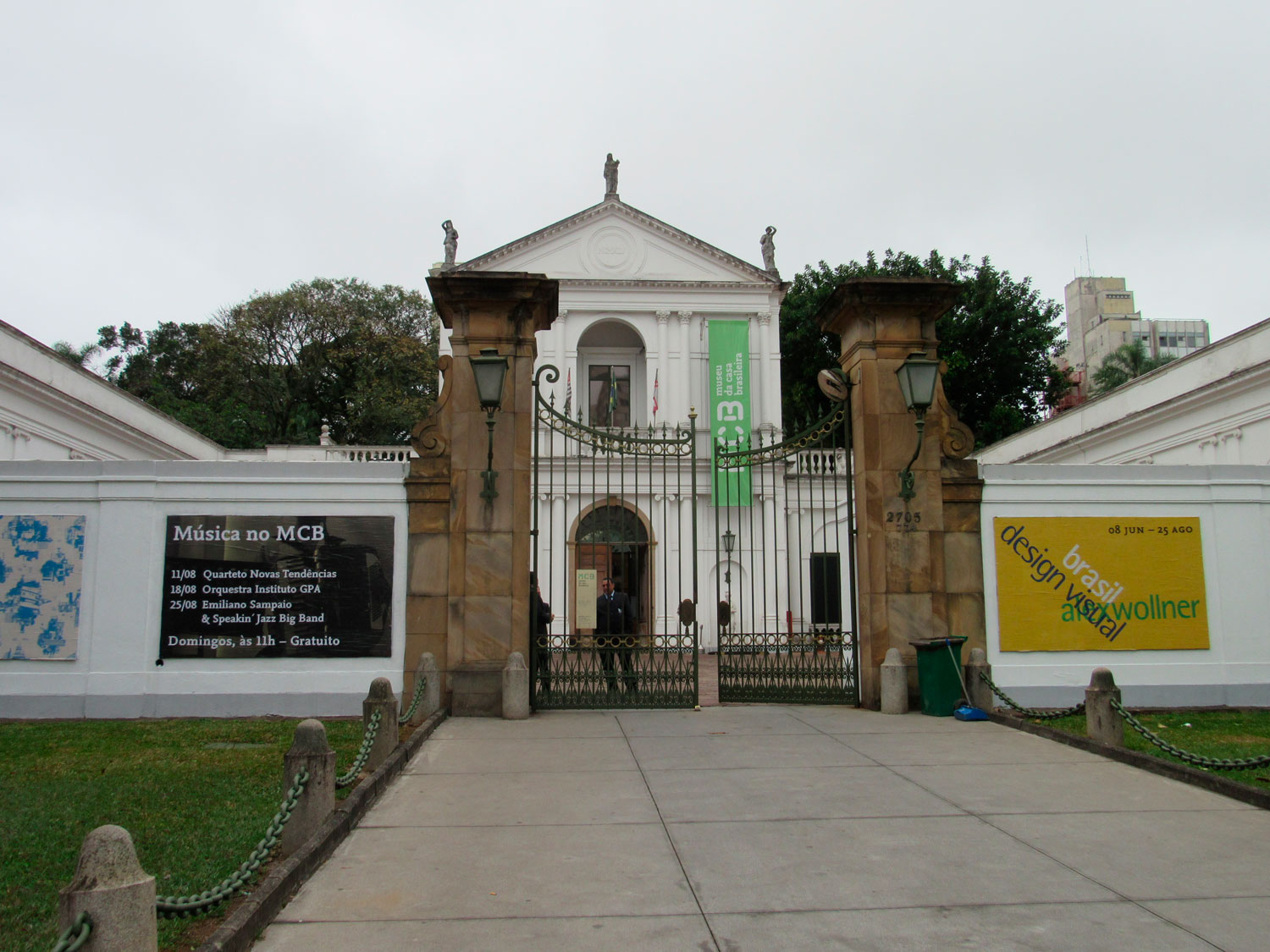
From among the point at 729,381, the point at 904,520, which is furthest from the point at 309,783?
the point at 729,381

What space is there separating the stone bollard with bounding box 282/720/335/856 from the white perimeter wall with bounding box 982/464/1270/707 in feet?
27.7

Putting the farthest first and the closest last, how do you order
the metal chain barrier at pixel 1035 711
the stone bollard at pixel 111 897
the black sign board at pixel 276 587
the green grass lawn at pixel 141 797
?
1. the black sign board at pixel 276 587
2. the metal chain barrier at pixel 1035 711
3. the green grass lawn at pixel 141 797
4. the stone bollard at pixel 111 897

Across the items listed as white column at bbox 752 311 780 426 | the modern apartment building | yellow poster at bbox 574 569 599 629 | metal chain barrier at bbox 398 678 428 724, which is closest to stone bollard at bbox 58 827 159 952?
metal chain barrier at bbox 398 678 428 724

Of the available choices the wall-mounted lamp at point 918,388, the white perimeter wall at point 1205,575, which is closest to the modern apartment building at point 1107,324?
the white perimeter wall at point 1205,575

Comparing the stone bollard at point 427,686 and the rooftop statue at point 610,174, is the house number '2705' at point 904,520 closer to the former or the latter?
the stone bollard at point 427,686

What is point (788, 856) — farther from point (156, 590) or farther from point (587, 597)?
point (156, 590)

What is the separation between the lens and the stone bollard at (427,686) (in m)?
10.2

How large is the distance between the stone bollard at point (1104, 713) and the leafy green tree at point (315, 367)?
35.9m

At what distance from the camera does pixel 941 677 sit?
10.9 meters

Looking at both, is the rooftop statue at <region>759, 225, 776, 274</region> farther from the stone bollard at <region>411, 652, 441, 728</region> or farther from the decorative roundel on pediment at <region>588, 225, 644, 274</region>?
the stone bollard at <region>411, 652, 441, 728</region>

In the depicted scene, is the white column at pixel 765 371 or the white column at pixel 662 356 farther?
the white column at pixel 765 371

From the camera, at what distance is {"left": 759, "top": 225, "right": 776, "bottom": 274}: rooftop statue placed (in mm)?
33219

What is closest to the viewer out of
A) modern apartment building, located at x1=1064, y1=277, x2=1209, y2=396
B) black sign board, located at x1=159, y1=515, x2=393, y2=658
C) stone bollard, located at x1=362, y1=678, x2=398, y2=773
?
stone bollard, located at x1=362, y1=678, x2=398, y2=773

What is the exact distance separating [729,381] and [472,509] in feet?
65.7
